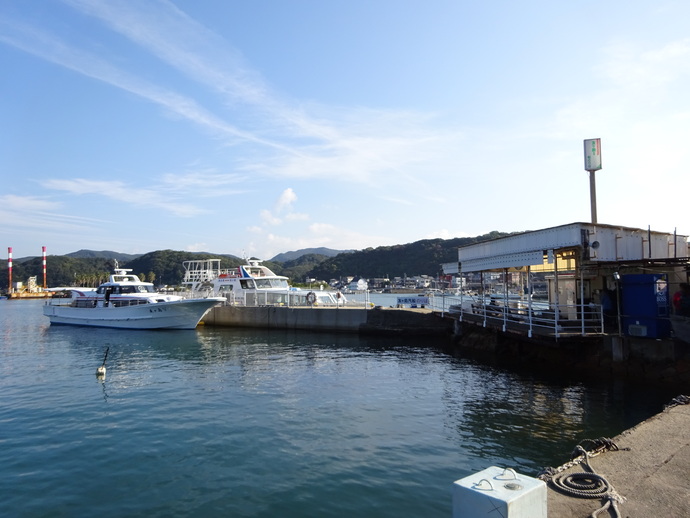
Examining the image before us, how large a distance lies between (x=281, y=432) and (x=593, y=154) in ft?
68.0

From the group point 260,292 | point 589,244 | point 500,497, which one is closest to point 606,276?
point 589,244

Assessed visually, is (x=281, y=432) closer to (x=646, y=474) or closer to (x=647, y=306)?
(x=646, y=474)

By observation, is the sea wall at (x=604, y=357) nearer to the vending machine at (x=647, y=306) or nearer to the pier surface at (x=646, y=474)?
the vending machine at (x=647, y=306)

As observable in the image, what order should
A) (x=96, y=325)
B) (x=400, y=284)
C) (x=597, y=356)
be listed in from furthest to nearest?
1. (x=400, y=284)
2. (x=96, y=325)
3. (x=597, y=356)

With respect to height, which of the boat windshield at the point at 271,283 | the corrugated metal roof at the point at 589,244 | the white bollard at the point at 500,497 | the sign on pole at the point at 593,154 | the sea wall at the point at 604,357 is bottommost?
the sea wall at the point at 604,357

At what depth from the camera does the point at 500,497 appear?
4531 mm

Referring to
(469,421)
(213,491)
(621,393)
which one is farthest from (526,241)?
(213,491)

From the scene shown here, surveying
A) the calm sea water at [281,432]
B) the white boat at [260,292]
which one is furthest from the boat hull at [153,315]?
the calm sea water at [281,432]

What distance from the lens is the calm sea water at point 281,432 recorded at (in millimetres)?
8734

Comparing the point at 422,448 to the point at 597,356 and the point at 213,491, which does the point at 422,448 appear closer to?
the point at 213,491

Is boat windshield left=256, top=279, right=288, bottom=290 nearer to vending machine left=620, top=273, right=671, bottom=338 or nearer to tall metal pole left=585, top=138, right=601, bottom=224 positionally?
tall metal pole left=585, top=138, right=601, bottom=224

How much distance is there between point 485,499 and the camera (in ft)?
15.0

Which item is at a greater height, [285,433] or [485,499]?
[485,499]

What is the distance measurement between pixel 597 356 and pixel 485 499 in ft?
51.4
